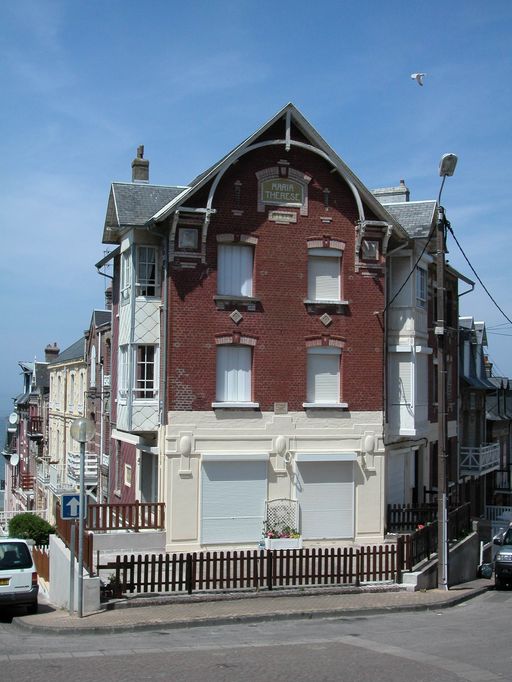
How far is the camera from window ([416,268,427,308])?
93.1ft

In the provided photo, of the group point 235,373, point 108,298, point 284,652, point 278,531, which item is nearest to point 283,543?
point 278,531

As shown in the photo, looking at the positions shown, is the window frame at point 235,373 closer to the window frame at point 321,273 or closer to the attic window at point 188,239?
the window frame at point 321,273

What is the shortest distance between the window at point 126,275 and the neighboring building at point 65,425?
16647 mm

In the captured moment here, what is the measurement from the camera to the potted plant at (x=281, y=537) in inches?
951

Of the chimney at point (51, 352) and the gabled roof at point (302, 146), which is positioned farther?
the chimney at point (51, 352)

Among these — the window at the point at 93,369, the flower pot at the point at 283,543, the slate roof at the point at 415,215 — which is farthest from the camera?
the window at the point at 93,369

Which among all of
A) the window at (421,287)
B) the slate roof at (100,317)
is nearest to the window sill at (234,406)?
the window at (421,287)

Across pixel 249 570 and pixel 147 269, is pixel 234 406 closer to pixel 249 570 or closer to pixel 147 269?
pixel 147 269

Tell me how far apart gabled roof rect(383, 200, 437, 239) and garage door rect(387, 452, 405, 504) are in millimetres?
7135

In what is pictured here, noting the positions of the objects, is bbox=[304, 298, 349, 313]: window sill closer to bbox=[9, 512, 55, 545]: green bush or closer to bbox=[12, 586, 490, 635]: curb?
bbox=[12, 586, 490, 635]: curb

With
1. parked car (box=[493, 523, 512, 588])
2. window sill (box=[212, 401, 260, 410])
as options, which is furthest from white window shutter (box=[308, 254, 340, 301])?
parked car (box=[493, 523, 512, 588])

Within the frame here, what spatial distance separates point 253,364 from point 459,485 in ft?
57.5

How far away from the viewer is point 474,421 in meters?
42.7

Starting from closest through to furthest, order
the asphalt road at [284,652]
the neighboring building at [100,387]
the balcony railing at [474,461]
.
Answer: the asphalt road at [284,652], the balcony railing at [474,461], the neighboring building at [100,387]
